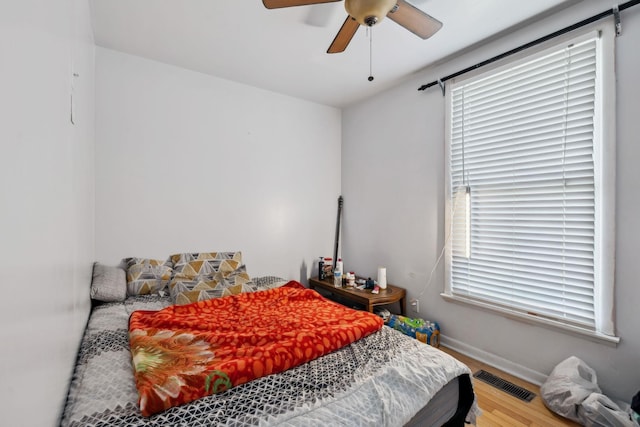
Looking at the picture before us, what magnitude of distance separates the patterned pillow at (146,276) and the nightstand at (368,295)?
5.22 ft

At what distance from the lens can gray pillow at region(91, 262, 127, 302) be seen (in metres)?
2.11

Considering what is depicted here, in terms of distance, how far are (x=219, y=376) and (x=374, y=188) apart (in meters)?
2.62

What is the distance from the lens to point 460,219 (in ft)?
8.34

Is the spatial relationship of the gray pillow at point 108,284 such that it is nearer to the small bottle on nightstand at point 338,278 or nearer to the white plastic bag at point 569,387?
the small bottle on nightstand at point 338,278

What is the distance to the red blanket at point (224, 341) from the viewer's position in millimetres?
1152

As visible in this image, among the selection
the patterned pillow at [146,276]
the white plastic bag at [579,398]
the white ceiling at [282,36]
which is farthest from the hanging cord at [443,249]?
the patterned pillow at [146,276]

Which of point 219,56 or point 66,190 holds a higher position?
point 219,56

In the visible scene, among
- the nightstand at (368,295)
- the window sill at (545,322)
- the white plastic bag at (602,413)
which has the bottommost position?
the white plastic bag at (602,413)

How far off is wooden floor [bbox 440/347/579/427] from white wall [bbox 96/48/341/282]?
2.12m

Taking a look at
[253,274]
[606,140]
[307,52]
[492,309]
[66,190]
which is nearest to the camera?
[66,190]

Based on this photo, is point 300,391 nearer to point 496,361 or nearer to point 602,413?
point 602,413

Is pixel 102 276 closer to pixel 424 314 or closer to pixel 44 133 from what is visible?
pixel 44 133

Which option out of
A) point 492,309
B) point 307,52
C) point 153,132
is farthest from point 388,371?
point 153,132

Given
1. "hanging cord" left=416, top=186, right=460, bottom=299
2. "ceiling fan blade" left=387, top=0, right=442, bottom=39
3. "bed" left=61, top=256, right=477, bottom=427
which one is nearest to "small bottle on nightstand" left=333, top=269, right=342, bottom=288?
"hanging cord" left=416, top=186, right=460, bottom=299
